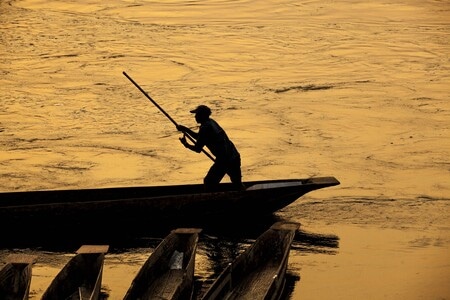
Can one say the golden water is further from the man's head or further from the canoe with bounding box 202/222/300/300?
the man's head

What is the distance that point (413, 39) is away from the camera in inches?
788

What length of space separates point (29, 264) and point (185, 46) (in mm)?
11155

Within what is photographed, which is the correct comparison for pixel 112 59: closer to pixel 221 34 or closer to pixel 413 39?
pixel 221 34

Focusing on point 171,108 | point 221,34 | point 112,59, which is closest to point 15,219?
point 171,108

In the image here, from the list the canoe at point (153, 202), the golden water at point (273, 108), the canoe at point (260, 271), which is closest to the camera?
the canoe at point (260, 271)

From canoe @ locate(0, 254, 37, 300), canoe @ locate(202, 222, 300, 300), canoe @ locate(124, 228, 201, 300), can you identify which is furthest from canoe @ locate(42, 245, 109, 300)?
canoe @ locate(202, 222, 300, 300)

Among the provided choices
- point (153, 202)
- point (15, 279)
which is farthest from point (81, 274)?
point (153, 202)

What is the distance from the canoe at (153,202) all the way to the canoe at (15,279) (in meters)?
1.64

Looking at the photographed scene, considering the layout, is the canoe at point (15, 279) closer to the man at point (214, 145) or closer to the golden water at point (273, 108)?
the golden water at point (273, 108)

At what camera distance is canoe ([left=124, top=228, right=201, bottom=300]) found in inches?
335

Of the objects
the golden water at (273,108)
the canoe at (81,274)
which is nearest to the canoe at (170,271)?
the canoe at (81,274)

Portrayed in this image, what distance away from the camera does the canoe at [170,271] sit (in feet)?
27.9

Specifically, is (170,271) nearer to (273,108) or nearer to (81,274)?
(81,274)

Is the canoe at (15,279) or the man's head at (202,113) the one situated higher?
the man's head at (202,113)
